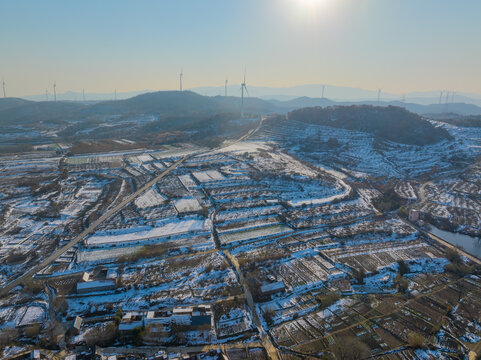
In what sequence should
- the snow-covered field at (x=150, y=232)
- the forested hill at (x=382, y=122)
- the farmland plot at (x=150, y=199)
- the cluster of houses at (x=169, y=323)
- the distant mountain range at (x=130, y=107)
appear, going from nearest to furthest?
the cluster of houses at (x=169, y=323)
the snow-covered field at (x=150, y=232)
the farmland plot at (x=150, y=199)
the forested hill at (x=382, y=122)
the distant mountain range at (x=130, y=107)

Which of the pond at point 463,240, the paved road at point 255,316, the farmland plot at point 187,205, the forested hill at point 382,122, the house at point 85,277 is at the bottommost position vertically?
the paved road at point 255,316

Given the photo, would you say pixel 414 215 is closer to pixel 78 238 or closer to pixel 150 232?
pixel 150 232

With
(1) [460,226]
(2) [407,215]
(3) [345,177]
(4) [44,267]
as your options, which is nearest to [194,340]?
(4) [44,267]

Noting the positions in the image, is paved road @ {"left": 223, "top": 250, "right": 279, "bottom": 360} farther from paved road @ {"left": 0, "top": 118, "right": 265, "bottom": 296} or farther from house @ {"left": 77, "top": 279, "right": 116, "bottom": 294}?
paved road @ {"left": 0, "top": 118, "right": 265, "bottom": 296}

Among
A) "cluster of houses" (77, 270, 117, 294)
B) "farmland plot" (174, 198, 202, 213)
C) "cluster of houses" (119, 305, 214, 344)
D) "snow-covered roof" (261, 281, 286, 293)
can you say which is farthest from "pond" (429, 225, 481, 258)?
"cluster of houses" (77, 270, 117, 294)

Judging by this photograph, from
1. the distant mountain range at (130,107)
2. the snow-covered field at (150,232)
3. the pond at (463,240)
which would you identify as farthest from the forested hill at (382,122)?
the snow-covered field at (150,232)

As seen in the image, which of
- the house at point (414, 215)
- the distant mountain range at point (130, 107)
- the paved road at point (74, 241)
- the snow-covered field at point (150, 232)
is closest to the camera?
the paved road at point (74, 241)

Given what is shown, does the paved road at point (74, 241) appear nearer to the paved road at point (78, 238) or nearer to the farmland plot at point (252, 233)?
the paved road at point (78, 238)
